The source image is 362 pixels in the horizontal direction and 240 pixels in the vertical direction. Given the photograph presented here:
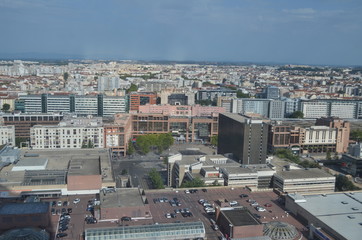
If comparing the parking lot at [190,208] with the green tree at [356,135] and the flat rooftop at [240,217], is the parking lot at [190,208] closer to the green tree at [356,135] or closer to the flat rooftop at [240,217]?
the flat rooftop at [240,217]

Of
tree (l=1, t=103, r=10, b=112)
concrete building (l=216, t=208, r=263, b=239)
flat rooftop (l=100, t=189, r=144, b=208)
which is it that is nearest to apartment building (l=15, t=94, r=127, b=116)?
tree (l=1, t=103, r=10, b=112)

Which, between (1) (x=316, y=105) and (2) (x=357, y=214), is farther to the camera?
(1) (x=316, y=105)

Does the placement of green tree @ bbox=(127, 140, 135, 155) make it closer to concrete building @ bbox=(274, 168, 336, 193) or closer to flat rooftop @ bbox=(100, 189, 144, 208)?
concrete building @ bbox=(274, 168, 336, 193)

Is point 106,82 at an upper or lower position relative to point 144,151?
upper

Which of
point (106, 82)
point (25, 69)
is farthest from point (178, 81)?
point (25, 69)

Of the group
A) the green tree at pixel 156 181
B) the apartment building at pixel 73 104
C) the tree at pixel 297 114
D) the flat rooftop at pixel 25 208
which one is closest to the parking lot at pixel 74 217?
the flat rooftop at pixel 25 208

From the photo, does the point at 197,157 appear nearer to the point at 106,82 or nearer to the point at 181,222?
the point at 181,222

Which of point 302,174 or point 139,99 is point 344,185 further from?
point 139,99
